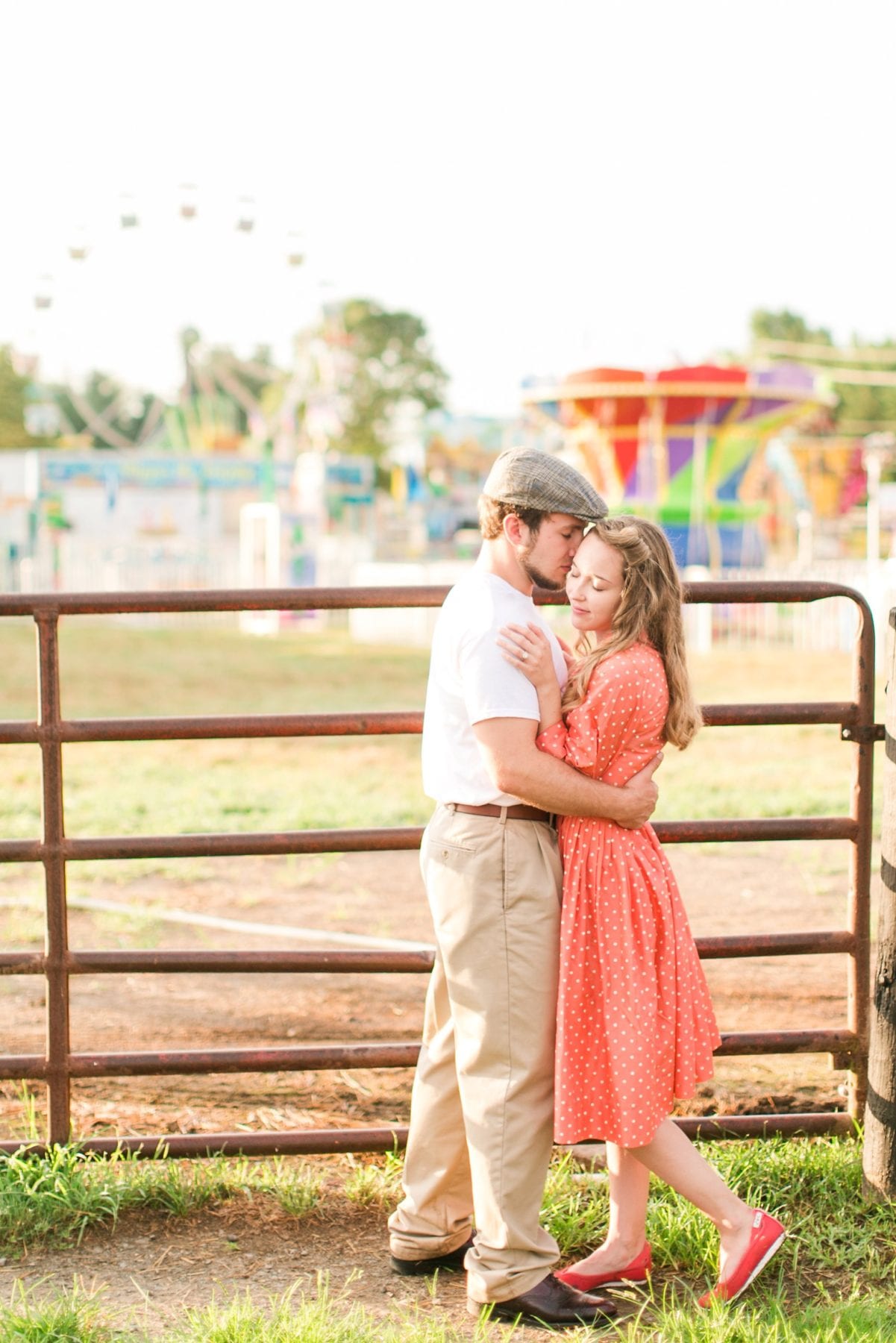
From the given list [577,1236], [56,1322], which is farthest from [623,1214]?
[56,1322]

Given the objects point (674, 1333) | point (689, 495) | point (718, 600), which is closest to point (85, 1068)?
point (674, 1333)

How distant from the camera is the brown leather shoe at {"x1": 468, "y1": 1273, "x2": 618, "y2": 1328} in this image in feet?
8.86

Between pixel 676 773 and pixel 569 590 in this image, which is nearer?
pixel 569 590

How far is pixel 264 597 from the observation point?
3371 mm

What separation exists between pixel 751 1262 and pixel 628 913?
0.76m

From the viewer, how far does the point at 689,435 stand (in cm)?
2750

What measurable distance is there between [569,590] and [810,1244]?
156 cm

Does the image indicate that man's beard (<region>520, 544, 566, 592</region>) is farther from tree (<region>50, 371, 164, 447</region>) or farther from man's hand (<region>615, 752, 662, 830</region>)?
tree (<region>50, 371, 164, 447</region>)

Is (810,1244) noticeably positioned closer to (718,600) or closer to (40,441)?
(718,600)

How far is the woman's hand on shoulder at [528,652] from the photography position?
101 inches

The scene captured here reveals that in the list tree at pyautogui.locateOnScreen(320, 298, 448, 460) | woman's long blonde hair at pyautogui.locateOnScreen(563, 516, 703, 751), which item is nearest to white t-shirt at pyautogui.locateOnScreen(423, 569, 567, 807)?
woman's long blonde hair at pyautogui.locateOnScreen(563, 516, 703, 751)

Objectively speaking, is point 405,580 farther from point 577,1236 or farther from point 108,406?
point 108,406

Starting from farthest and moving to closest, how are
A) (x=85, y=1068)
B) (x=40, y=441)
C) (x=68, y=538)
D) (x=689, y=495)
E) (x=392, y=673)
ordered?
1. (x=40, y=441)
2. (x=68, y=538)
3. (x=689, y=495)
4. (x=392, y=673)
5. (x=85, y=1068)

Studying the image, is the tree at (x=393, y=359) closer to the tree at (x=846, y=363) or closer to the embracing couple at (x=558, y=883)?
the tree at (x=846, y=363)
